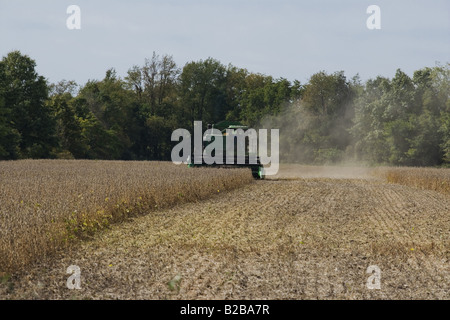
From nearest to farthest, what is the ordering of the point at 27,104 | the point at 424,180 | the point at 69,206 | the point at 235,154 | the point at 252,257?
the point at 252,257 → the point at 69,206 → the point at 424,180 → the point at 235,154 → the point at 27,104

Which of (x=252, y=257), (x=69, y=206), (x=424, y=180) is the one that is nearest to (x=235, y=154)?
(x=424, y=180)

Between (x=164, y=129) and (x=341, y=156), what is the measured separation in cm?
2353

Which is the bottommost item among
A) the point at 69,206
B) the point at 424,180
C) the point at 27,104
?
the point at 424,180

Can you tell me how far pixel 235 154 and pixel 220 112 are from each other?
53.7 meters

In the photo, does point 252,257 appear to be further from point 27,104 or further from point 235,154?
point 27,104

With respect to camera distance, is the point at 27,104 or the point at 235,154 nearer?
the point at 235,154

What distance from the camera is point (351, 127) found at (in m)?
68.4

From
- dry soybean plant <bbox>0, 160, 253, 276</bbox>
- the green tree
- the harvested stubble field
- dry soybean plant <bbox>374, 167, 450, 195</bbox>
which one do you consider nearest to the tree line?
the green tree

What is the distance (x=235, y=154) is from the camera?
31.0 m

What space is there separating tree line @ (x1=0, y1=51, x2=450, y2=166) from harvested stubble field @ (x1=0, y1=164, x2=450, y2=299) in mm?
39423

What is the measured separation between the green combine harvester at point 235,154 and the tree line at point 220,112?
76.3 feet

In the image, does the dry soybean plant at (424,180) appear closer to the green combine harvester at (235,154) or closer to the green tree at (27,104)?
the green combine harvester at (235,154)

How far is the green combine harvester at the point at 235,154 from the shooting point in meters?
28.9

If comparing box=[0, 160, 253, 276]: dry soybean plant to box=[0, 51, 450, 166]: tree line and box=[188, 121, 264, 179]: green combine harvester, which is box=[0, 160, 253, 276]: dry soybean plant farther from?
box=[0, 51, 450, 166]: tree line
